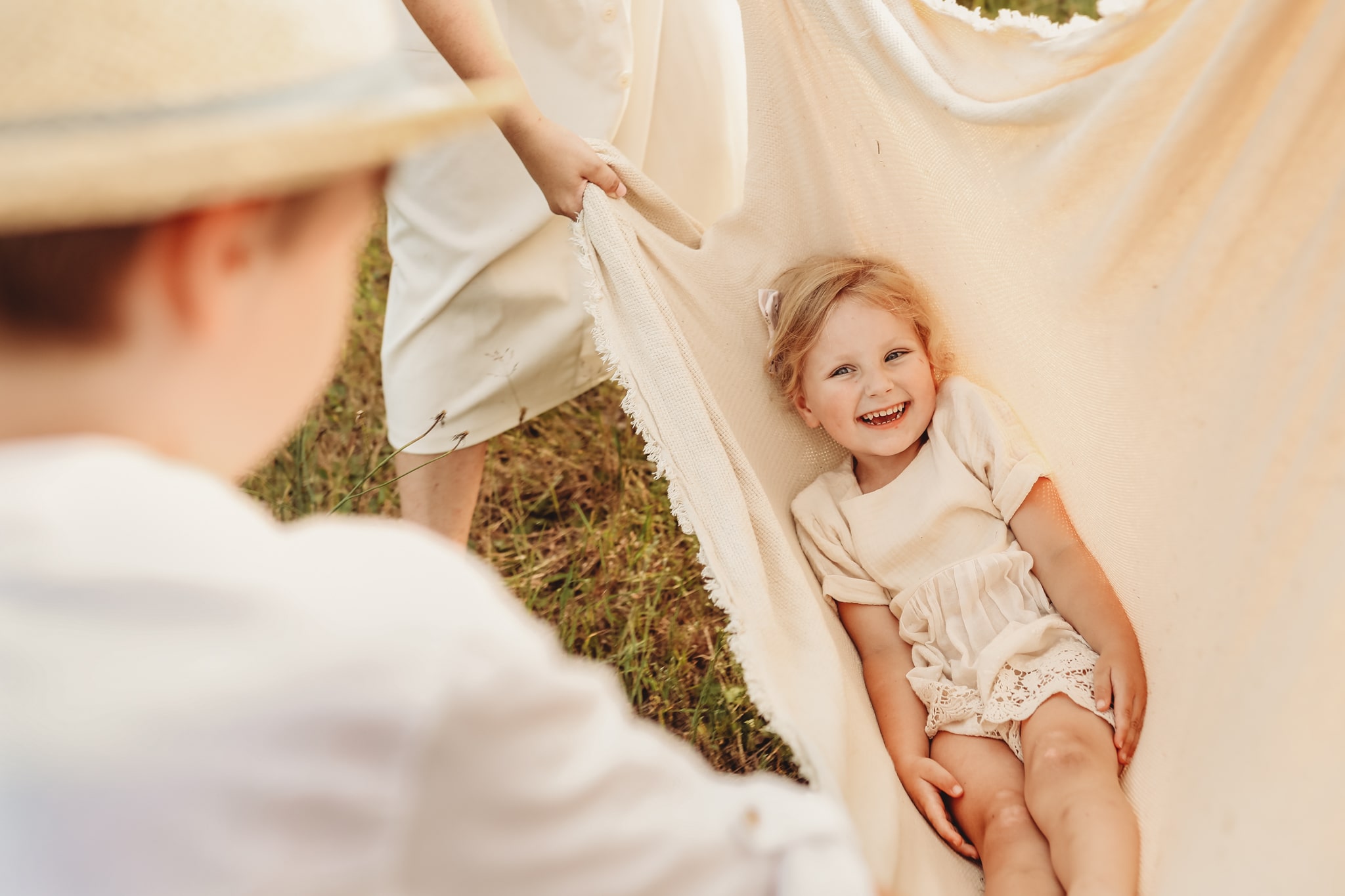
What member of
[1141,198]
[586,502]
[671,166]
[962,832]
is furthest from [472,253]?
[962,832]

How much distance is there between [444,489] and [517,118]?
641 millimetres

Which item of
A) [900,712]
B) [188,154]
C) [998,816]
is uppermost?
[188,154]

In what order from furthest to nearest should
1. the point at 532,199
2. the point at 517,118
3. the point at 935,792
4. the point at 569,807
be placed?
the point at 532,199
the point at 517,118
the point at 935,792
the point at 569,807

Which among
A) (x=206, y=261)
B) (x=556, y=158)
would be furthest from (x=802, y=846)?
(x=556, y=158)

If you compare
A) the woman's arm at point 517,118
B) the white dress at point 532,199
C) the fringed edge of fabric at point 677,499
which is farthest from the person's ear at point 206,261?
the white dress at point 532,199

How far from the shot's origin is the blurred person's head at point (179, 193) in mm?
490

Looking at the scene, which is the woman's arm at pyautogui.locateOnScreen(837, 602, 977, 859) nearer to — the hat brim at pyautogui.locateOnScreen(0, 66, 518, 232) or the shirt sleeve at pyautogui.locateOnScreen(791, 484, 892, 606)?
the shirt sleeve at pyautogui.locateOnScreen(791, 484, 892, 606)

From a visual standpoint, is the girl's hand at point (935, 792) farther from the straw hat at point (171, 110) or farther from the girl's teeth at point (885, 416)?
the straw hat at point (171, 110)

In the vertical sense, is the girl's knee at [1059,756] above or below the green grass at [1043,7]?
below

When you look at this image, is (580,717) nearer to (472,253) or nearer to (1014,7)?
(472,253)

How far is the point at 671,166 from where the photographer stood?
183 cm

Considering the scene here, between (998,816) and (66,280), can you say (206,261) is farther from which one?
(998,816)

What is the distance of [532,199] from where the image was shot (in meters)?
1.67

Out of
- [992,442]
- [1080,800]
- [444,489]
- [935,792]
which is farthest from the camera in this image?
[444,489]
